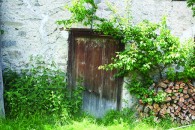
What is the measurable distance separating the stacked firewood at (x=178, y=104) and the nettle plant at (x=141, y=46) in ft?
0.56

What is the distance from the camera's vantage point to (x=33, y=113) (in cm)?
575

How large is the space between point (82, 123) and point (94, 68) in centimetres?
131

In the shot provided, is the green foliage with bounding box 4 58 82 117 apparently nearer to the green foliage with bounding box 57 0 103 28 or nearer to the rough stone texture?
the rough stone texture

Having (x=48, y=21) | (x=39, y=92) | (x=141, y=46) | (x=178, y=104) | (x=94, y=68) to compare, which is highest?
(x=48, y=21)

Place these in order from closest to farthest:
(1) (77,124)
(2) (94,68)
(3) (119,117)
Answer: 1. (1) (77,124)
2. (3) (119,117)
3. (2) (94,68)

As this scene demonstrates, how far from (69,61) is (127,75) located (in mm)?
1239

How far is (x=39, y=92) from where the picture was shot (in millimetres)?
5793

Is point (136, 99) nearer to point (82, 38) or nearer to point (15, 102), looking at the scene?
point (82, 38)

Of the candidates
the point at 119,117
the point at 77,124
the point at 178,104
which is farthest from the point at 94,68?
the point at 178,104

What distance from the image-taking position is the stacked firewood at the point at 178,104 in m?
5.70

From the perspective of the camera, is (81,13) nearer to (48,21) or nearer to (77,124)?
(48,21)

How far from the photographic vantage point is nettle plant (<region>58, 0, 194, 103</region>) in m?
5.64

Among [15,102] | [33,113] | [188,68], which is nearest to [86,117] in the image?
[33,113]

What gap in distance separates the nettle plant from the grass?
0.47 m
